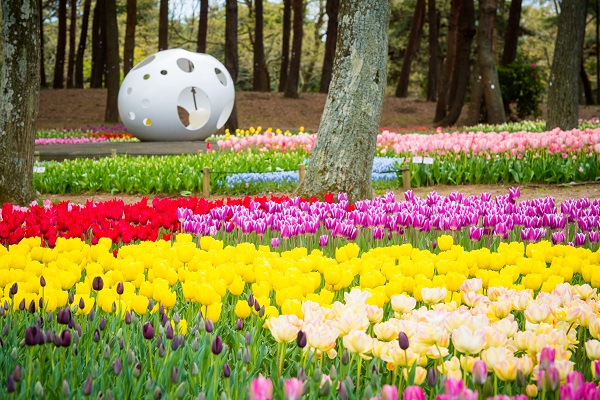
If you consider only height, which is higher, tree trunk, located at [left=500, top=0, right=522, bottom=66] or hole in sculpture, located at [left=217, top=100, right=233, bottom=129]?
tree trunk, located at [left=500, top=0, right=522, bottom=66]

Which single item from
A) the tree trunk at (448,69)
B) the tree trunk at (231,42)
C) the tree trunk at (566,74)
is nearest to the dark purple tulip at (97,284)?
the tree trunk at (566,74)

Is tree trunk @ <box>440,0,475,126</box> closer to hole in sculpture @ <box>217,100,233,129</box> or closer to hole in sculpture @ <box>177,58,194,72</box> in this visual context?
hole in sculpture @ <box>217,100,233,129</box>

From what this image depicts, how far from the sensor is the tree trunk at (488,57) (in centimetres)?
2300

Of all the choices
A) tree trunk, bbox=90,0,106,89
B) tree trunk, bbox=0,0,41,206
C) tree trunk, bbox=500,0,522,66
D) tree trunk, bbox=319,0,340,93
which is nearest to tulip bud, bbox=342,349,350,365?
tree trunk, bbox=0,0,41,206

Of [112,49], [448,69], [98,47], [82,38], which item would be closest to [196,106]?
[112,49]

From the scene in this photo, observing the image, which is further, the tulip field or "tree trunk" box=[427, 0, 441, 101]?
"tree trunk" box=[427, 0, 441, 101]

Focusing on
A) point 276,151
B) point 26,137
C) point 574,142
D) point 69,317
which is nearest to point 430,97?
point 276,151

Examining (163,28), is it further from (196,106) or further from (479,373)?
(479,373)

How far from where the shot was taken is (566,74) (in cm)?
1625

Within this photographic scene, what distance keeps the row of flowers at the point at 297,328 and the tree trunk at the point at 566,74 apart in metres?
12.9

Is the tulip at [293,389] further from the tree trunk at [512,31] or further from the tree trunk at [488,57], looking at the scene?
the tree trunk at [512,31]

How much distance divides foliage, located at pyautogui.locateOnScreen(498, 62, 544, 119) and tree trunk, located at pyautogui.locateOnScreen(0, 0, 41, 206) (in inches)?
848

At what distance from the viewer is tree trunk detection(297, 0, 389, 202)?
27.7 ft

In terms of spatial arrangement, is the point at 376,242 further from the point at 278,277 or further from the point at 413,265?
the point at 278,277
